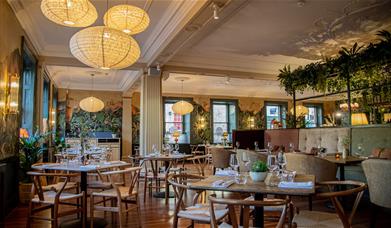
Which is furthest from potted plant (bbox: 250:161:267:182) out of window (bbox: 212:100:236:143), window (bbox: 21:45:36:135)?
window (bbox: 212:100:236:143)

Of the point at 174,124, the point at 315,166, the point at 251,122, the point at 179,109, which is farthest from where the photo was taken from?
the point at 251,122

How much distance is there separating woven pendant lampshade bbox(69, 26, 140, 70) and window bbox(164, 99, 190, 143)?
10371mm

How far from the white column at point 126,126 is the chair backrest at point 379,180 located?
10.9m

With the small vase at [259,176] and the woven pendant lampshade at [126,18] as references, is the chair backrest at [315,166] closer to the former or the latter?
the small vase at [259,176]

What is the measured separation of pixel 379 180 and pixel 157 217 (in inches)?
116

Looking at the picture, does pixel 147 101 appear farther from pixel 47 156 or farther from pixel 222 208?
pixel 222 208

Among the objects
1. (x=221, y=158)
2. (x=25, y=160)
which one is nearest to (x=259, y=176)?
(x=25, y=160)

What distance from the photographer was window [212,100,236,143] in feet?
49.7

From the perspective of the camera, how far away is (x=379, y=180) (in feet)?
11.5

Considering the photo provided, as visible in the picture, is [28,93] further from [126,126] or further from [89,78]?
[126,126]

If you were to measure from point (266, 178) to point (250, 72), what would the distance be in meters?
7.09

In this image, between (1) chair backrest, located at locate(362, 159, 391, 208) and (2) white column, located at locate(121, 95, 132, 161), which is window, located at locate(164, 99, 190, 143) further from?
(1) chair backrest, located at locate(362, 159, 391, 208)

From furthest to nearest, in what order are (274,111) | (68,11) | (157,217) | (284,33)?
(274,111)
(284,33)
(157,217)
(68,11)

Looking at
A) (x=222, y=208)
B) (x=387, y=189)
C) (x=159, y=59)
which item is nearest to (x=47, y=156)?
(x=159, y=59)
